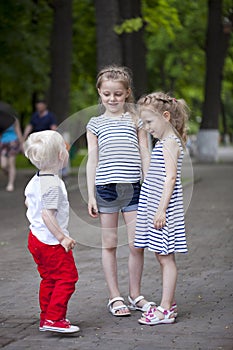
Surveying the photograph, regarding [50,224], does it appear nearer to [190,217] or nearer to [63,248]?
[63,248]

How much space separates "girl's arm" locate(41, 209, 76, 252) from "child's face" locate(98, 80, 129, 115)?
977 mm

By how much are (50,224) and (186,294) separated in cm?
185

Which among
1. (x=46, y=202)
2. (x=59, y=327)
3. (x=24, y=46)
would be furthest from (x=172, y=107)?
(x=24, y=46)

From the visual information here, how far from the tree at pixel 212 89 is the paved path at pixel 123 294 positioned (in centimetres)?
2299

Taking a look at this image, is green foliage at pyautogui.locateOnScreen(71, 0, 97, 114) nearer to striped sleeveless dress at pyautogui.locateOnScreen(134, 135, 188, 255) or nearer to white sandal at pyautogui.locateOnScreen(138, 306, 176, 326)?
striped sleeveless dress at pyautogui.locateOnScreen(134, 135, 188, 255)

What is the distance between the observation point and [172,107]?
652cm

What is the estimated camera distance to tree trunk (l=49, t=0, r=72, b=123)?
79.0 feet

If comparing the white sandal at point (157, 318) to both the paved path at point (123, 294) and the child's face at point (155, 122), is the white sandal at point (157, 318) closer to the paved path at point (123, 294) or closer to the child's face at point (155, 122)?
the paved path at point (123, 294)

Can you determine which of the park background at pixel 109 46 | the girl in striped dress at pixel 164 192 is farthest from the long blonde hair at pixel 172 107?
the park background at pixel 109 46

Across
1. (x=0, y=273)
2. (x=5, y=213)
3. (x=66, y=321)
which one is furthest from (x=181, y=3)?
(x=66, y=321)

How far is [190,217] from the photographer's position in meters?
13.7

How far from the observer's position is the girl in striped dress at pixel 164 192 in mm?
6426

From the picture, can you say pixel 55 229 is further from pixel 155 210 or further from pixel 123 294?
pixel 123 294

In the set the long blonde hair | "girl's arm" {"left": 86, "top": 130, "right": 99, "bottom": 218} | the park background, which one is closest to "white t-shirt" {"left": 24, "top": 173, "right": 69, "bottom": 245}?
"girl's arm" {"left": 86, "top": 130, "right": 99, "bottom": 218}
